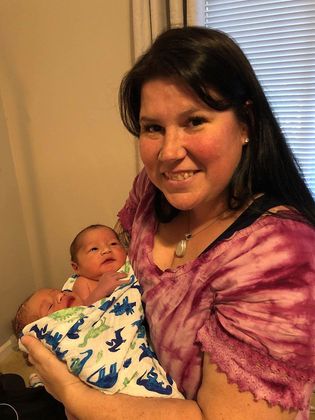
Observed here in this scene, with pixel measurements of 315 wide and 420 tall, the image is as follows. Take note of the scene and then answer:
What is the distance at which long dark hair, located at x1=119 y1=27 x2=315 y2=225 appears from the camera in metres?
0.76

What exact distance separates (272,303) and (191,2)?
4.59 ft

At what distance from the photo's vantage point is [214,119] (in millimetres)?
779

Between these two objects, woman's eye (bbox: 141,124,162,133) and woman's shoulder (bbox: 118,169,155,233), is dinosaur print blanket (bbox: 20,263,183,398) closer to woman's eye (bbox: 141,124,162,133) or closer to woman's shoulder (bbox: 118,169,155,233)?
woman's shoulder (bbox: 118,169,155,233)

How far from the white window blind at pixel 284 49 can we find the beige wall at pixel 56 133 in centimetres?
54

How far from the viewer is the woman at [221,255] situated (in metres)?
0.66

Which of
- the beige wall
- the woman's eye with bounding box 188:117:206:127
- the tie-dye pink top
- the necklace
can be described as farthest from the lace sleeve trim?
the beige wall

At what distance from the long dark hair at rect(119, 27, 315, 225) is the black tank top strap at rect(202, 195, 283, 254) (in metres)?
0.03

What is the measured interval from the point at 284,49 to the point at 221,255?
4.34ft

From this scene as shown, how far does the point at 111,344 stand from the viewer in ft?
3.12

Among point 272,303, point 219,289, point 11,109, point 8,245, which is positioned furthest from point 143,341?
point 11,109

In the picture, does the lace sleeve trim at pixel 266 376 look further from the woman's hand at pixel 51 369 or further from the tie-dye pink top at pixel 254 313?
the woman's hand at pixel 51 369

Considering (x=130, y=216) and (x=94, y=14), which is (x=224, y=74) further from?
(x=94, y=14)

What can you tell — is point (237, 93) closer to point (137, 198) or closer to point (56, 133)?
point (137, 198)

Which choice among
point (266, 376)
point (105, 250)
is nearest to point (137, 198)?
point (105, 250)
